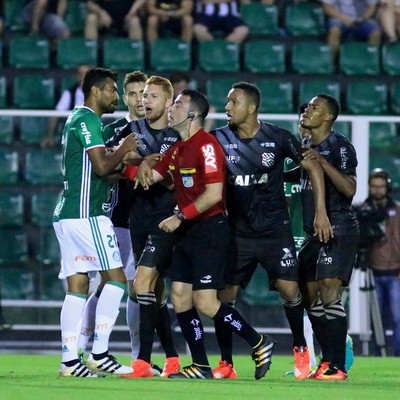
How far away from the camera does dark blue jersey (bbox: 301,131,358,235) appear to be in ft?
29.0

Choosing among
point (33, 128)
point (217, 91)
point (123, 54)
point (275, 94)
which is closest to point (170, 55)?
point (123, 54)

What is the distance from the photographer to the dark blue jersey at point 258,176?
8797 mm

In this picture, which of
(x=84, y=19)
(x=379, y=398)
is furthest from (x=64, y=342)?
(x=84, y=19)

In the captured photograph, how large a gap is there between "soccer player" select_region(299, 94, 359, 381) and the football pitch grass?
0.34m

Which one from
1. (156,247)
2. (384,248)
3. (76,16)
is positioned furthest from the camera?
(76,16)

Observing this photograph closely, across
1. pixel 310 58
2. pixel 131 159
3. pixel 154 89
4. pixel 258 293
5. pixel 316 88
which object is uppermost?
pixel 310 58

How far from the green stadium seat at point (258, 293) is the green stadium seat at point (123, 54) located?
160 inches

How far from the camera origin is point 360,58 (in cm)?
1631

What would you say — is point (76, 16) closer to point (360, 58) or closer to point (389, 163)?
point (360, 58)

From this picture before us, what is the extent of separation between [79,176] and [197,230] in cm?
90

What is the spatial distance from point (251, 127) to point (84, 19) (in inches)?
317

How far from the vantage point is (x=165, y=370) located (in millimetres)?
9008

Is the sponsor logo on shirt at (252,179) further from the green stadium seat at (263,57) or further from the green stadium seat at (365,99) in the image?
the green stadium seat at (263,57)

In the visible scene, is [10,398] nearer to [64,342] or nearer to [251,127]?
[64,342]
